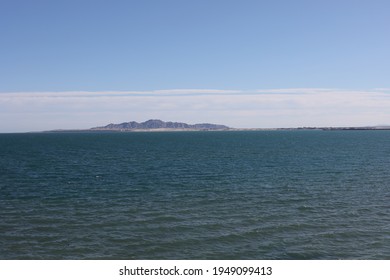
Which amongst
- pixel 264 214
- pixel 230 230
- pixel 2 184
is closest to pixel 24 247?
pixel 230 230

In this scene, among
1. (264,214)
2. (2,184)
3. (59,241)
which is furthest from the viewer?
(2,184)

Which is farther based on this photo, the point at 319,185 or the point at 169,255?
the point at 319,185

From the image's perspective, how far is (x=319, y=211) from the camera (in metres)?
32.2

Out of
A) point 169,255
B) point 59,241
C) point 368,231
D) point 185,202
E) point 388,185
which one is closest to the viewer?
point 169,255

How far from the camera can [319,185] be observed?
45.5 metres

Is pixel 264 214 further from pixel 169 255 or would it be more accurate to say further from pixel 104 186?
pixel 104 186

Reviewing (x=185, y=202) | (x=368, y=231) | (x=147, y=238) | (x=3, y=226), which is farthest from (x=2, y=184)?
(x=368, y=231)

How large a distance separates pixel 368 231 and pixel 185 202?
16.4m

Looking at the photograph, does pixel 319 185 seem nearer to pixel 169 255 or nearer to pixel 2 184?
pixel 169 255

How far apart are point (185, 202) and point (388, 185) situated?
1030 inches

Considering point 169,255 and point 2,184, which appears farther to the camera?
point 2,184

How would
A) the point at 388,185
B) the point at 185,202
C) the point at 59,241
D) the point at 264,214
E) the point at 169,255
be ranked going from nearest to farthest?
the point at 169,255 → the point at 59,241 → the point at 264,214 → the point at 185,202 → the point at 388,185

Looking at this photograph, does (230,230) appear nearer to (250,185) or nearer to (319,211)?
(319,211)

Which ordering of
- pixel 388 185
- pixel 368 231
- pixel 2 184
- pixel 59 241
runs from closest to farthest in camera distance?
pixel 59 241
pixel 368 231
pixel 388 185
pixel 2 184
